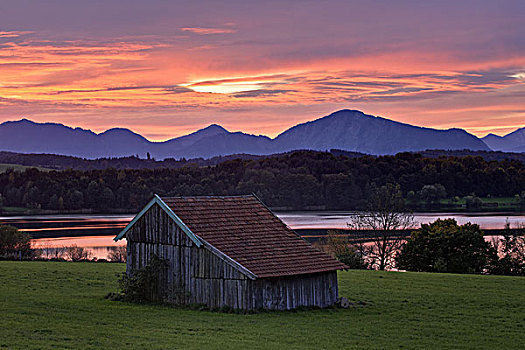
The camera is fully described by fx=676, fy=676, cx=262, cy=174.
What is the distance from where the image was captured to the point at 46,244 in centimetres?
7838

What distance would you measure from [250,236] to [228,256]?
248 cm

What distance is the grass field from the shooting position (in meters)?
20.5

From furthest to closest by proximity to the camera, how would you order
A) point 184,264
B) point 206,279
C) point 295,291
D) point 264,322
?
point 184,264, point 295,291, point 206,279, point 264,322

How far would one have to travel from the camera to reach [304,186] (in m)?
172

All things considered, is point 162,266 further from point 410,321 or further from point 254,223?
point 410,321

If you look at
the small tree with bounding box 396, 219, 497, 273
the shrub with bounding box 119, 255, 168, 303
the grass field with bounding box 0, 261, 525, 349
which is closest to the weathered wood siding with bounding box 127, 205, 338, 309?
the shrub with bounding box 119, 255, 168, 303

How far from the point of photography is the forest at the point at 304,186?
6467 inches

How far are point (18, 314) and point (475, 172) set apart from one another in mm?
160496

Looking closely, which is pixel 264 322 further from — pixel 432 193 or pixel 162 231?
pixel 432 193

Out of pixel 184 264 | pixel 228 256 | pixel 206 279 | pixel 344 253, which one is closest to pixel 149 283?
pixel 184 264

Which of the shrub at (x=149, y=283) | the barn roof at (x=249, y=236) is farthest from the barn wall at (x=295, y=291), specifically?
the shrub at (x=149, y=283)

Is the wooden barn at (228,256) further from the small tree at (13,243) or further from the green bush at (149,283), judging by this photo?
the small tree at (13,243)

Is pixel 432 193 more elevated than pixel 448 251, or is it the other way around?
pixel 432 193

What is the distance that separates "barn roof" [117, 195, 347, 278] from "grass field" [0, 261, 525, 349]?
2017 millimetres
